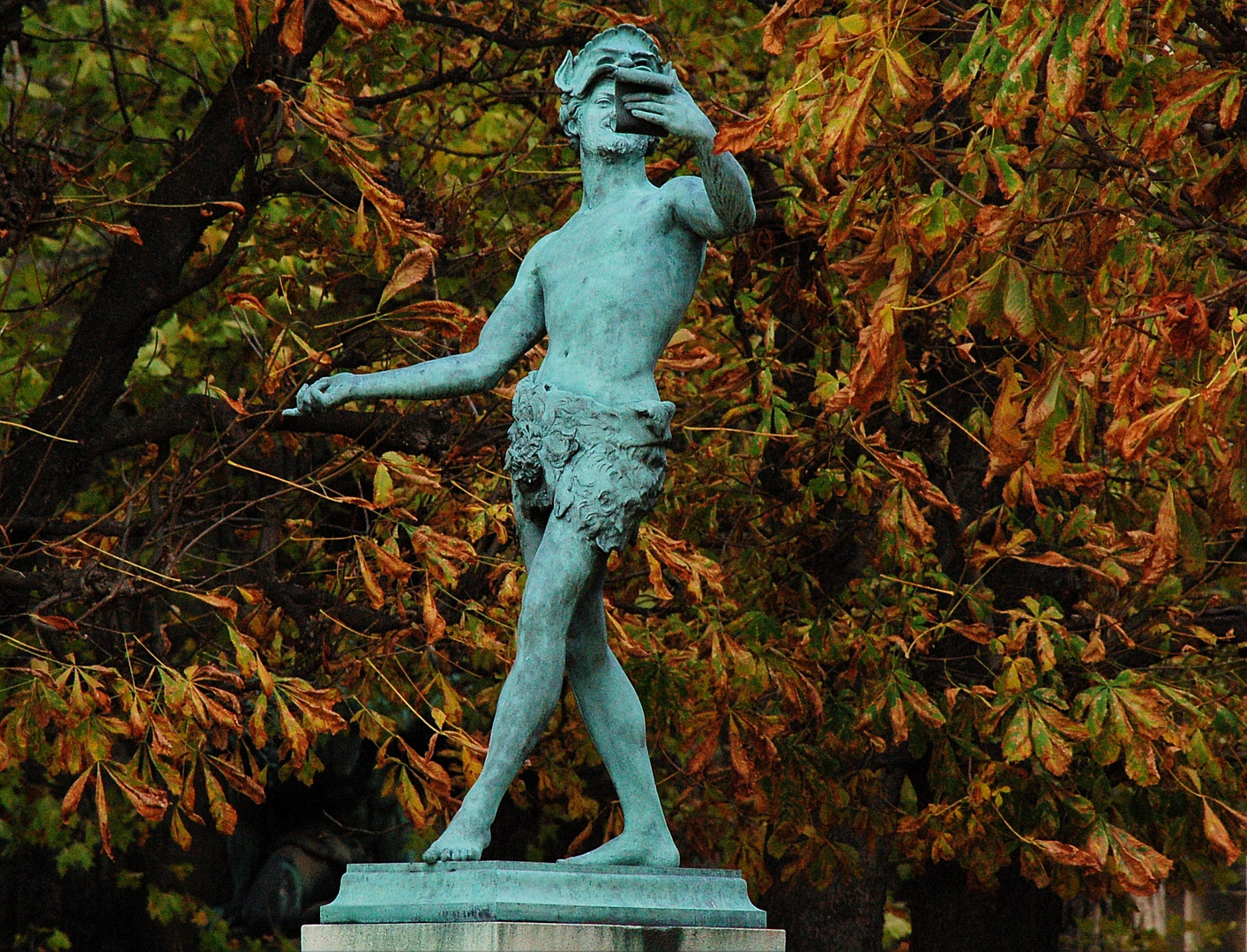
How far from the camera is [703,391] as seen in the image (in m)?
10.2

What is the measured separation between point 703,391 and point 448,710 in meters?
2.41

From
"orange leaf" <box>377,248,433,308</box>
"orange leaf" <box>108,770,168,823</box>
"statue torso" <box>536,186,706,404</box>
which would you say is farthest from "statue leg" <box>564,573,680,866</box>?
"orange leaf" <box>108,770,168,823</box>

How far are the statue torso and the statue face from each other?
0.13 meters

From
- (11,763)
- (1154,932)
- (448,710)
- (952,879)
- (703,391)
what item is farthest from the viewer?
(1154,932)

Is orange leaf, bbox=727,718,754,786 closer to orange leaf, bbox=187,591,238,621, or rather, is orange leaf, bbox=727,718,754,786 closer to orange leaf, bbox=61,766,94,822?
orange leaf, bbox=187,591,238,621

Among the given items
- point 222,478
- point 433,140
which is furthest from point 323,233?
point 222,478

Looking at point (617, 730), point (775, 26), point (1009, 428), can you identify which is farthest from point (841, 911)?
point (617, 730)

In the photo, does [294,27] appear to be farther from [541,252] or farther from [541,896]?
[541,896]

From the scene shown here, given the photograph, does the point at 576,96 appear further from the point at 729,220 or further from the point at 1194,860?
the point at 1194,860

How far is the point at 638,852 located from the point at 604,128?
6.71 ft

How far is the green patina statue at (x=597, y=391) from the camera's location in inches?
210

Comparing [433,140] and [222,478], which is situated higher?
[433,140]

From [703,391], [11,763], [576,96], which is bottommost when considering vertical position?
[11,763]

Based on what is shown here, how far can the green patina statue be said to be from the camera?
5.34m
